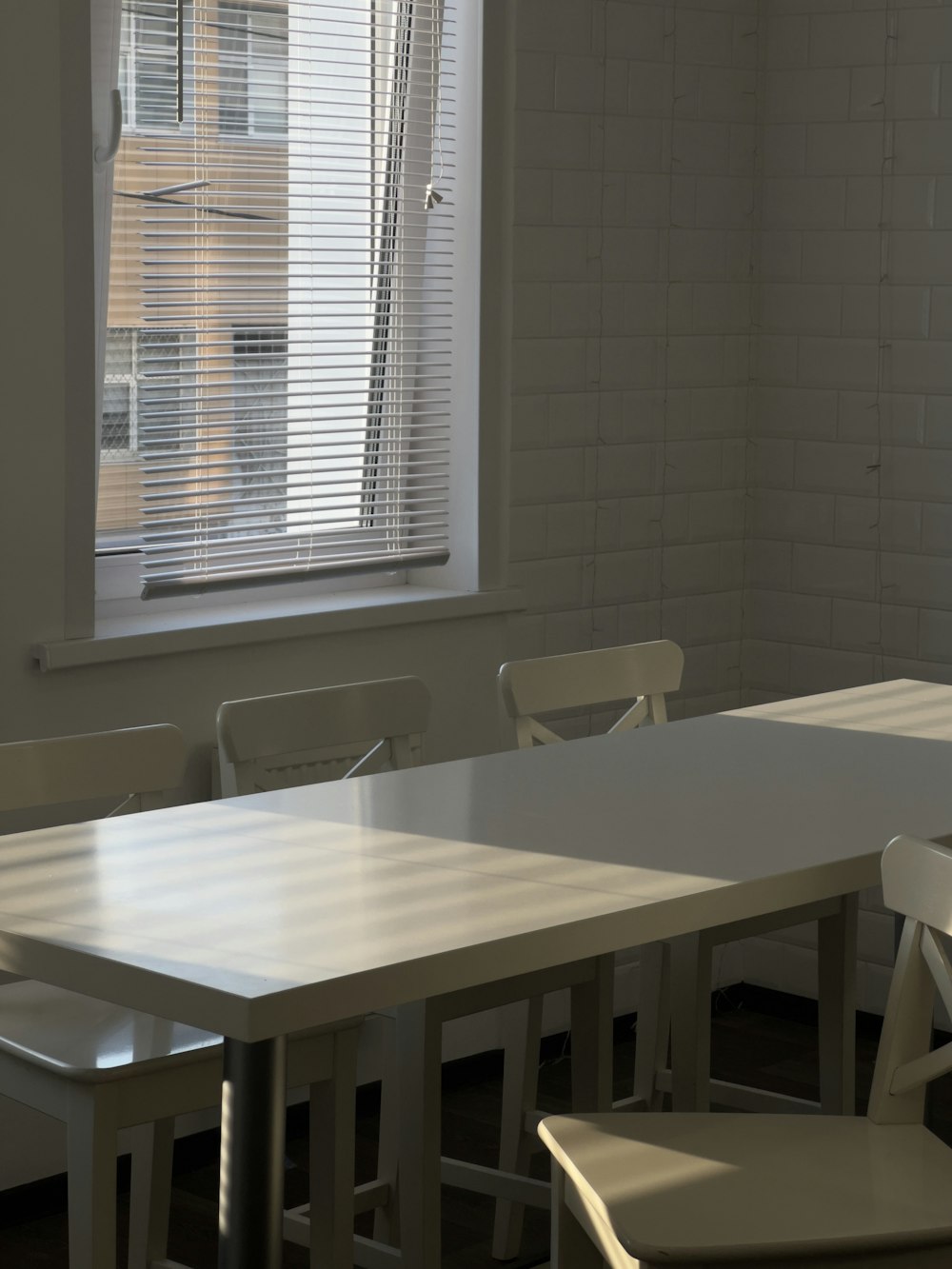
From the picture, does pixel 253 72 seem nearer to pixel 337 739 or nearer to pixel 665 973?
pixel 337 739

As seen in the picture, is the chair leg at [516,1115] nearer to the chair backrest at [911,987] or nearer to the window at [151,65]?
the chair backrest at [911,987]

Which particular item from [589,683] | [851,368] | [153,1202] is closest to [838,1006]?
[589,683]

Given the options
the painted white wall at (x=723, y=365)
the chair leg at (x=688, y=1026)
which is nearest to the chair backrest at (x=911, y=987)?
the chair leg at (x=688, y=1026)

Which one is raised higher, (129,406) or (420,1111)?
(129,406)

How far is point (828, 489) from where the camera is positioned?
14.7 ft

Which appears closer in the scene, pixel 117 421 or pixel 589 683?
pixel 589 683

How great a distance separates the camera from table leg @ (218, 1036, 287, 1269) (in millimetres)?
1819

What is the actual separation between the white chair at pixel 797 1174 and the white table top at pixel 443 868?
0.60 feet

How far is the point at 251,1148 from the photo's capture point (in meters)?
1.82

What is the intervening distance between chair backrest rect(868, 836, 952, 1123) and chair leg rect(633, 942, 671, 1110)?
1.11 m

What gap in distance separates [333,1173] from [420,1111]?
166 millimetres

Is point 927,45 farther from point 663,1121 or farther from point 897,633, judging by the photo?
point 663,1121

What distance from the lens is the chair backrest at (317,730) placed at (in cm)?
280

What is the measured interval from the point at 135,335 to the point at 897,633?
197 cm
